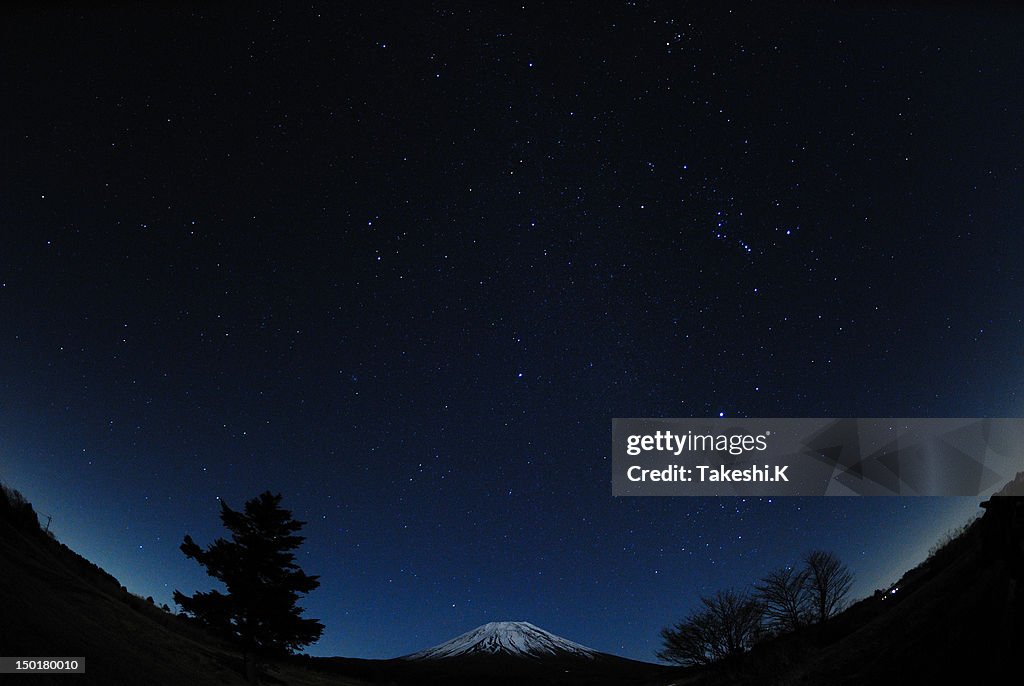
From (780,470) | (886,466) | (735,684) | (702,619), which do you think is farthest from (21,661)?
(702,619)

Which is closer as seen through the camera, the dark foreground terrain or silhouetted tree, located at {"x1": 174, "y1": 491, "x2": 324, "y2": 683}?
the dark foreground terrain

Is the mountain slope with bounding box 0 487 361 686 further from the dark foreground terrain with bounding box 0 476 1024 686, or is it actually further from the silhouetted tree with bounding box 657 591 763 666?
the silhouetted tree with bounding box 657 591 763 666

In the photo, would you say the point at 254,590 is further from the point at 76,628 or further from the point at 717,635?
the point at 717,635

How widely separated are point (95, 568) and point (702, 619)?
39155 millimetres

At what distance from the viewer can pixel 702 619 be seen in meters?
40.8

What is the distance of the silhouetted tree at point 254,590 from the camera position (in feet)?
81.4

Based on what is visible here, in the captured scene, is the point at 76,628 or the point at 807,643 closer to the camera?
the point at 76,628

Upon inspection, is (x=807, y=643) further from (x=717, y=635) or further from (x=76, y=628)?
(x=76, y=628)

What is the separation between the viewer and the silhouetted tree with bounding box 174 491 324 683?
24797 millimetres

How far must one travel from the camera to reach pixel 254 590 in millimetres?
25484

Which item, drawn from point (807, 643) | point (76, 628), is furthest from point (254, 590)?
point (807, 643)

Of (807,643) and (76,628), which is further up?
(76,628)

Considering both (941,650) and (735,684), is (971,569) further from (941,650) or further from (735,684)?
(735,684)

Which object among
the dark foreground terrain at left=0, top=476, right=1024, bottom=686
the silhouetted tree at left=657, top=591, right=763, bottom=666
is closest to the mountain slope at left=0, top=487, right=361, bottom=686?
the dark foreground terrain at left=0, top=476, right=1024, bottom=686
